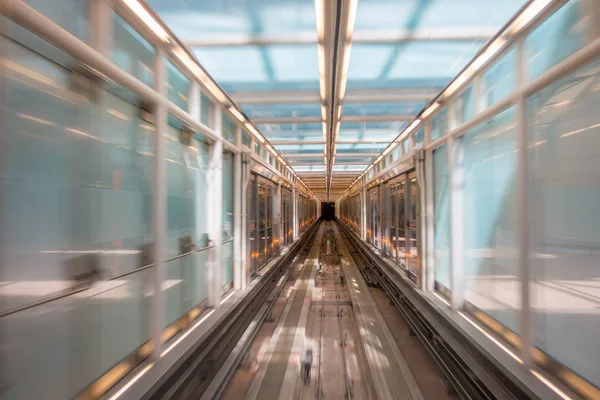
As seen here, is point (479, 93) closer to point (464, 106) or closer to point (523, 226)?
point (464, 106)

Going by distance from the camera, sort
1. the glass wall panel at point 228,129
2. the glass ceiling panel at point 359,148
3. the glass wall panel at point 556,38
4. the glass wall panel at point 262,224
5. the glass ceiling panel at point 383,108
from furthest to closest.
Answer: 1. the glass ceiling panel at point 359,148
2. the glass wall panel at point 262,224
3. the glass wall panel at point 228,129
4. the glass ceiling panel at point 383,108
5. the glass wall panel at point 556,38

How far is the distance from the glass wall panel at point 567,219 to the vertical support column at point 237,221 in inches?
152

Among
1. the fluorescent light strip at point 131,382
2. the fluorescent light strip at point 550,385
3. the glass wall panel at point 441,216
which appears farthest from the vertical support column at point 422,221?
the fluorescent light strip at point 131,382

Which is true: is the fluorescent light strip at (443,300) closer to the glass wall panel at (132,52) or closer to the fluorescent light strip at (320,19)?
the fluorescent light strip at (320,19)

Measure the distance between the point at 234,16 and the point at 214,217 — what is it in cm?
239

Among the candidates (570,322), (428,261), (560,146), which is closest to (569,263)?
(570,322)

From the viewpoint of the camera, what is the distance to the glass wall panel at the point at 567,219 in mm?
1843

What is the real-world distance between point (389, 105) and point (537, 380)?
3.65 meters

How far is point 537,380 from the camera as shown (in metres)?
2.10

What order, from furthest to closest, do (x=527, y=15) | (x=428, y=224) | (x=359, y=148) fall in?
(x=359, y=148), (x=428, y=224), (x=527, y=15)

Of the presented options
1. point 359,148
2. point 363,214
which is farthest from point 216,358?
point 363,214

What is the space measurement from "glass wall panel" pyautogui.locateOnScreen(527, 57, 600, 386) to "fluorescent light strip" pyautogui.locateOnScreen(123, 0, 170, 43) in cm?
312

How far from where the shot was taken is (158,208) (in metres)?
2.47

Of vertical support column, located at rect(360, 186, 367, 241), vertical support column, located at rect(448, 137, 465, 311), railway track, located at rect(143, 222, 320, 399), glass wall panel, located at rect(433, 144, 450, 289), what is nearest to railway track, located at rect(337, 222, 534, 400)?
vertical support column, located at rect(448, 137, 465, 311)
